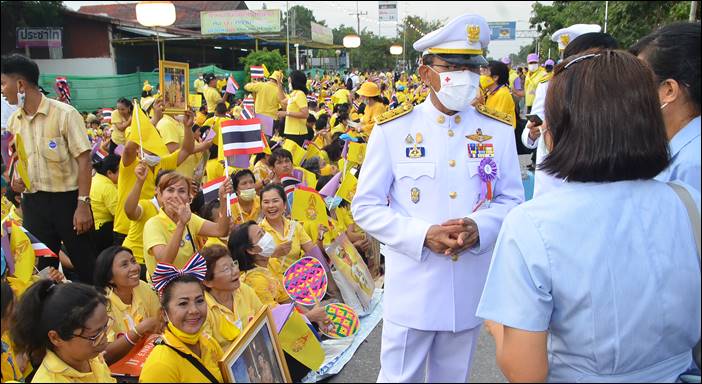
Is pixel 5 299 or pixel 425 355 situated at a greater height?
pixel 5 299

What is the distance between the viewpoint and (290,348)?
140 inches

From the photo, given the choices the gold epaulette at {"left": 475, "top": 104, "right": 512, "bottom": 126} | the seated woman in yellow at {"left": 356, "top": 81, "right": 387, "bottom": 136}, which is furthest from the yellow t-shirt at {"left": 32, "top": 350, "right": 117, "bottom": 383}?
the seated woman in yellow at {"left": 356, "top": 81, "right": 387, "bottom": 136}

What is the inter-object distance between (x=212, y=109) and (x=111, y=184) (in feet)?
25.4

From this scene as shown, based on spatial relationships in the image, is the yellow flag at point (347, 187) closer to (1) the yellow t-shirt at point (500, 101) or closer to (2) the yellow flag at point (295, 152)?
(2) the yellow flag at point (295, 152)

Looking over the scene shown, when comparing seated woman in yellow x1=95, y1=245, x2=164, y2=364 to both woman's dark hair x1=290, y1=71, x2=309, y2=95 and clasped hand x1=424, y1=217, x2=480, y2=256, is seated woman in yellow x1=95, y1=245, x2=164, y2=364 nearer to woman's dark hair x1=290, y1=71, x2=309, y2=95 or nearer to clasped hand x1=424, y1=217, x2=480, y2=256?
clasped hand x1=424, y1=217, x2=480, y2=256

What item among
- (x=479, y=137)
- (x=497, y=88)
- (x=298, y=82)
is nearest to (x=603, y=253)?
(x=479, y=137)

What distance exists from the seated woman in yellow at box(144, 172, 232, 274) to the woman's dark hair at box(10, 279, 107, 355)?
48.3 inches

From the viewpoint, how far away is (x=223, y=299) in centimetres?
349

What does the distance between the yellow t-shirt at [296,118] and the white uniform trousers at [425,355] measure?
6860mm

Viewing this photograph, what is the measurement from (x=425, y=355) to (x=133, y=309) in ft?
6.34

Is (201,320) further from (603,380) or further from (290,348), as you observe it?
(603,380)

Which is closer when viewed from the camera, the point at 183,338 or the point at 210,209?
the point at 183,338

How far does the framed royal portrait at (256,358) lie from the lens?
Answer: 1875 millimetres

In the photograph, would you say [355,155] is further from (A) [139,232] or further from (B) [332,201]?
(A) [139,232]
